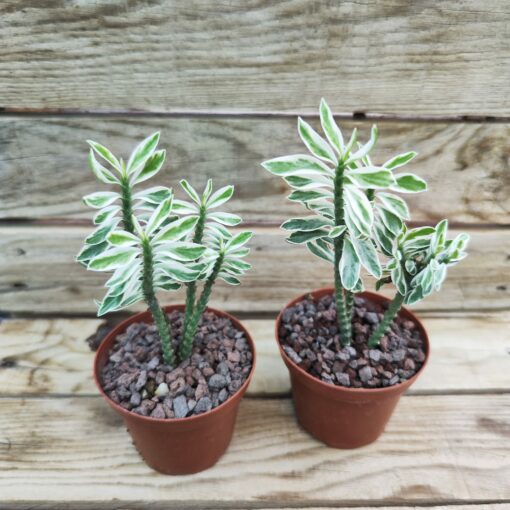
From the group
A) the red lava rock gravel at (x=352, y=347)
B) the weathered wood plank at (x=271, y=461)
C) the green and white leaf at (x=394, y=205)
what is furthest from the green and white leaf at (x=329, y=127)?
the weathered wood plank at (x=271, y=461)

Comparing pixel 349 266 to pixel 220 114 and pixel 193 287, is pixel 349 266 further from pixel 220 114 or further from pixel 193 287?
pixel 220 114

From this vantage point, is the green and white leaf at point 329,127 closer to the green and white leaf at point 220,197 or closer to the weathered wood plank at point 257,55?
the green and white leaf at point 220,197

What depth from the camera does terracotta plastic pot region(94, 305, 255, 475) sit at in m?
0.73

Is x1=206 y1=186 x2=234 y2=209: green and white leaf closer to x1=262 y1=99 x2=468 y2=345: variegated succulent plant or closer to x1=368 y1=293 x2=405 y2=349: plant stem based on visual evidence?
x1=262 y1=99 x2=468 y2=345: variegated succulent plant

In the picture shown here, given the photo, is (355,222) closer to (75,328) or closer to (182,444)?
(182,444)

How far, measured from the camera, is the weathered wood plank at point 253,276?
3.43ft

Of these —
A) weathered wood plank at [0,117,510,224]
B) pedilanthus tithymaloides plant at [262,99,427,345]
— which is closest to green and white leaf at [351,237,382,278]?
pedilanthus tithymaloides plant at [262,99,427,345]

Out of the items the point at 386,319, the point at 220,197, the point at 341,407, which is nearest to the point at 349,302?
the point at 386,319

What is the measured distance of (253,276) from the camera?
3.61 ft

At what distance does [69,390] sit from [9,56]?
593 millimetres

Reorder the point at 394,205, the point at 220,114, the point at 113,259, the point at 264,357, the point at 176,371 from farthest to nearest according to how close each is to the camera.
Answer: the point at 264,357, the point at 220,114, the point at 176,371, the point at 394,205, the point at 113,259

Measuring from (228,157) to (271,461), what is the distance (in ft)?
1.77

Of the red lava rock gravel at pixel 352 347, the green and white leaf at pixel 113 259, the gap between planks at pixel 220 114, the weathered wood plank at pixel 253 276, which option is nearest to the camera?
the green and white leaf at pixel 113 259

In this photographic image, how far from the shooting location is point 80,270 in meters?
1.08
